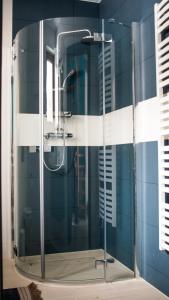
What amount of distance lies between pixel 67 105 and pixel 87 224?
37.0 inches

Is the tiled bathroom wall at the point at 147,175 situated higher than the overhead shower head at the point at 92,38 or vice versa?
the overhead shower head at the point at 92,38

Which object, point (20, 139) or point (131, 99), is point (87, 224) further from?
point (131, 99)

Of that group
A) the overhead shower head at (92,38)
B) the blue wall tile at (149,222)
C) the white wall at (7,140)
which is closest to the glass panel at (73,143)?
the overhead shower head at (92,38)

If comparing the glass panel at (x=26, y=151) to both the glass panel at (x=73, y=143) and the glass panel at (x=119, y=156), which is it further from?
the glass panel at (x=119, y=156)

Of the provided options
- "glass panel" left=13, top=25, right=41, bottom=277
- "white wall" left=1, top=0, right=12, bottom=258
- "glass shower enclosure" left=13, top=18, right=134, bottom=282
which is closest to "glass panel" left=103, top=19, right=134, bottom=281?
"glass shower enclosure" left=13, top=18, right=134, bottom=282

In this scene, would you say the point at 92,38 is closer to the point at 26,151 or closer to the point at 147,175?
the point at 26,151

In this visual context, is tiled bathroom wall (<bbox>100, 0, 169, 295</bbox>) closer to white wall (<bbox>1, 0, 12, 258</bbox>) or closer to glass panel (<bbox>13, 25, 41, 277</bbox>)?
glass panel (<bbox>13, 25, 41, 277</bbox>)

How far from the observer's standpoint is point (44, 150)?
7.22ft

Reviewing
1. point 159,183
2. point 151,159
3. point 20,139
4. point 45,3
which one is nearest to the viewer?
point 159,183

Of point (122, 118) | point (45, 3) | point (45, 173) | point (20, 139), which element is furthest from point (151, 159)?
point (45, 3)

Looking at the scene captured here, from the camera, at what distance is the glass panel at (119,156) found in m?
2.18

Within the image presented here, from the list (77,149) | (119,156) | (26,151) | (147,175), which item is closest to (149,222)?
(147,175)

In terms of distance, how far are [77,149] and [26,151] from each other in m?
0.41

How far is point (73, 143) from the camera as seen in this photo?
224cm
